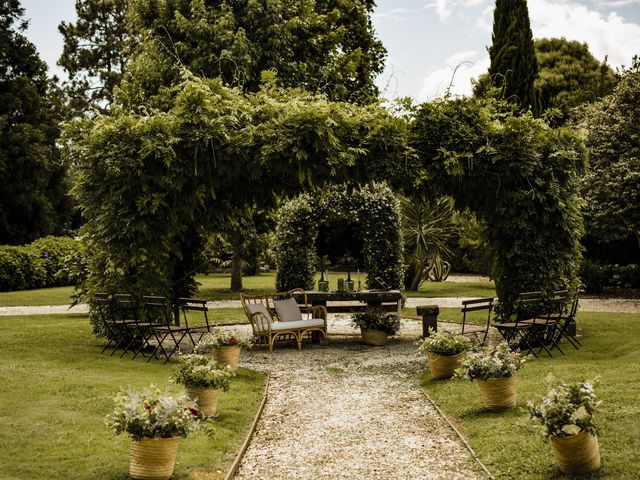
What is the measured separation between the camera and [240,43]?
746 inches

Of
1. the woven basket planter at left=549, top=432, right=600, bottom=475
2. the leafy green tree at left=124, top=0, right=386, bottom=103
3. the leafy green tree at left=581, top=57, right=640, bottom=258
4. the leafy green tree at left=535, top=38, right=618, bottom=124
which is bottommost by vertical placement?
the woven basket planter at left=549, top=432, right=600, bottom=475

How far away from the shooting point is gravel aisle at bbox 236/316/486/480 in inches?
228

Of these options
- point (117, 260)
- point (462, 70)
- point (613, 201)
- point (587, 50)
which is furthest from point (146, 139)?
point (587, 50)

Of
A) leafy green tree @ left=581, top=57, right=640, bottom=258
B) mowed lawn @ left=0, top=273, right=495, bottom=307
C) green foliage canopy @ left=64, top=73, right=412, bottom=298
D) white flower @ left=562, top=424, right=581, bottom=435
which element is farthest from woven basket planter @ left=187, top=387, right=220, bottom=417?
leafy green tree @ left=581, top=57, right=640, bottom=258

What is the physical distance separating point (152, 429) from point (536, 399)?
4068mm

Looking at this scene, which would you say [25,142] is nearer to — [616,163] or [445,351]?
[616,163]

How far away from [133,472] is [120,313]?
21.3ft

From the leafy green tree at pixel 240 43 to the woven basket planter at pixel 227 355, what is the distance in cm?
1040

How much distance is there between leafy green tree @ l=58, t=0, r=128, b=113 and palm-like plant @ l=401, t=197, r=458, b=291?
1944 cm

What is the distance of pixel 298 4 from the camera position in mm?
21141

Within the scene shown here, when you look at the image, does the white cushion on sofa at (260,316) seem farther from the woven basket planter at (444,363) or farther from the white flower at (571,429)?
the white flower at (571,429)

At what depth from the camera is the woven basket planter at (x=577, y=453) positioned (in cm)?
512

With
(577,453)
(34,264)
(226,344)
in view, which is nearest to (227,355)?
(226,344)

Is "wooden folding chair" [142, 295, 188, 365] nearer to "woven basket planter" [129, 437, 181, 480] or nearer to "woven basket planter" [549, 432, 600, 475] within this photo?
"woven basket planter" [129, 437, 181, 480]
